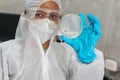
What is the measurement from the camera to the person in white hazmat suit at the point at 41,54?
1.13 metres

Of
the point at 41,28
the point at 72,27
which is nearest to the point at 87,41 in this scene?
the point at 72,27

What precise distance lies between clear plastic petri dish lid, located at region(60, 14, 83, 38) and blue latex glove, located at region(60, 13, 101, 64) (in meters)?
0.02

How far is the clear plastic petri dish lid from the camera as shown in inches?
53.1

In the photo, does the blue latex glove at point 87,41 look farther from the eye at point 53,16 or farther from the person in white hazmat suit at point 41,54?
the eye at point 53,16

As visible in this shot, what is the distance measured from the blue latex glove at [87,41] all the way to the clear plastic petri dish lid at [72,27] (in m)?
0.02

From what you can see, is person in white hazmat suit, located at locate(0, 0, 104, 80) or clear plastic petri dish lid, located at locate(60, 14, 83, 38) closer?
person in white hazmat suit, located at locate(0, 0, 104, 80)

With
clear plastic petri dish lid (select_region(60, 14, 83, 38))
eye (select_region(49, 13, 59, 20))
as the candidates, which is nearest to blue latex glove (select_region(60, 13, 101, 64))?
clear plastic petri dish lid (select_region(60, 14, 83, 38))

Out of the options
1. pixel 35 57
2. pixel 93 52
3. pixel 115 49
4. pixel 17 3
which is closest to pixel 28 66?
pixel 35 57

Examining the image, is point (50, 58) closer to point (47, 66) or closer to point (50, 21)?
point (47, 66)

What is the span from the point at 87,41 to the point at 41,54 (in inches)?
10.6

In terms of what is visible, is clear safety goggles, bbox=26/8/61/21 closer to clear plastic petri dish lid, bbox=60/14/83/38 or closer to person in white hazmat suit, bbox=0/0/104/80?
person in white hazmat suit, bbox=0/0/104/80

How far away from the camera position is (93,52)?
4.15ft

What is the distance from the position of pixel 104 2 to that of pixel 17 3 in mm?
891

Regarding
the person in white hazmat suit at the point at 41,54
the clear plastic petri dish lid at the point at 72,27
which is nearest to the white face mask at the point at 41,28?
the person in white hazmat suit at the point at 41,54
